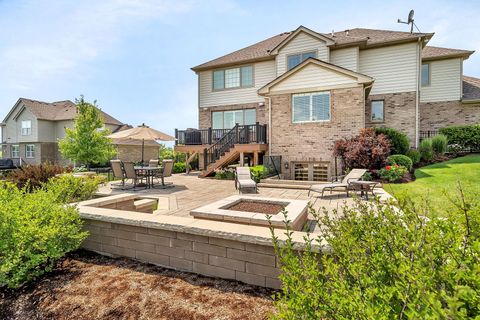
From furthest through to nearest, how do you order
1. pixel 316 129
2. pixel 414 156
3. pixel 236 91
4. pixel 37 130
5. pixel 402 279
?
1. pixel 37 130
2. pixel 236 91
3. pixel 316 129
4. pixel 414 156
5. pixel 402 279

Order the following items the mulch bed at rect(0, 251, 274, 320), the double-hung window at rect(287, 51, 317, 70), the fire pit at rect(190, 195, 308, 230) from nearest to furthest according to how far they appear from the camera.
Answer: the mulch bed at rect(0, 251, 274, 320)
the fire pit at rect(190, 195, 308, 230)
the double-hung window at rect(287, 51, 317, 70)

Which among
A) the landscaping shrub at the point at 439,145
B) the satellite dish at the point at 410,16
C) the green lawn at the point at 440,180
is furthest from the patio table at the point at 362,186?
the satellite dish at the point at 410,16

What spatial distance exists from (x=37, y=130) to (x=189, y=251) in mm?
37319

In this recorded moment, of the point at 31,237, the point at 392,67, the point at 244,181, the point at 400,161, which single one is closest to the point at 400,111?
the point at 392,67

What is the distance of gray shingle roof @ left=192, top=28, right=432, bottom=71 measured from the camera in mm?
14922

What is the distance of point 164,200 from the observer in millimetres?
7828

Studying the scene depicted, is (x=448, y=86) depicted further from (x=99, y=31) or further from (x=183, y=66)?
(x=99, y=31)

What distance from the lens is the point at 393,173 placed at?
9.67m

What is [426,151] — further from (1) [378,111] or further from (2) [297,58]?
(2) [297,58]

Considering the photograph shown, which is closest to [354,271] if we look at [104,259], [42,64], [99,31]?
[104,259]

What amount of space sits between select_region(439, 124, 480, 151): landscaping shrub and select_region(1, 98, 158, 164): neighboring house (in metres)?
30.5

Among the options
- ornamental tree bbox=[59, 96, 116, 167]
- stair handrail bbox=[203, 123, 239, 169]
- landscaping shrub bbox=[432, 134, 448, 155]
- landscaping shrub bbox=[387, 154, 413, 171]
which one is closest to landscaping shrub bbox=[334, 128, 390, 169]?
landscaping shrub bbox=[387, 154, 413, 171]

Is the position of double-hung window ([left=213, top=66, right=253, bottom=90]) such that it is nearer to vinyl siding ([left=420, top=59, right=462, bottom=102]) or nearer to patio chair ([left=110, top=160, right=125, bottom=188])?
patio chair ([left=110, top=160, right=125, bottom=188])

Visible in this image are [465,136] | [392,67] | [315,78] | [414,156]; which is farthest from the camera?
[392,67]
